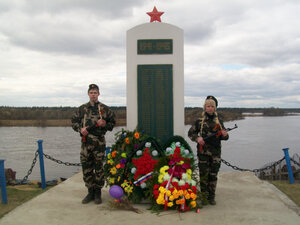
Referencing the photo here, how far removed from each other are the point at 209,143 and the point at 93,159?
195 cm

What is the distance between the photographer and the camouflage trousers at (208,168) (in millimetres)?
4418

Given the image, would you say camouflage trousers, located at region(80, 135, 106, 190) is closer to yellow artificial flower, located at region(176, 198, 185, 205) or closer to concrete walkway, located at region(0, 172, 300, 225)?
concrete walkway, located at region(0, 172, 300, 225)

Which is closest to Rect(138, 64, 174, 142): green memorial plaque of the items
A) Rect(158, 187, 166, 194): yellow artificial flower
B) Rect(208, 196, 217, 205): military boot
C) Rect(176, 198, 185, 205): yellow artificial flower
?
Rect(208, 196, 217, 205): military boot

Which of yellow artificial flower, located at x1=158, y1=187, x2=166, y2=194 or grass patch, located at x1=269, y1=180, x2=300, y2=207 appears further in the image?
grass patch, located at x1=269, y1=180, x2=300, y2=207

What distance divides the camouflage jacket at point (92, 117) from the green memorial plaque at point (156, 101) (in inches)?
40.1

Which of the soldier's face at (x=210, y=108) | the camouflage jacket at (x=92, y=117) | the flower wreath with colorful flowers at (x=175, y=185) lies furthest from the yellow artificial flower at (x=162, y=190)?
the soldier's face at (x=210, y=108)

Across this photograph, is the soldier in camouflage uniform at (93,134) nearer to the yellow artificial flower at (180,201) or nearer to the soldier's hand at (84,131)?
the soldier's hand at (84,131)

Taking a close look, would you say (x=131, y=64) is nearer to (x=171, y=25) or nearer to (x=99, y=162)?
(x=171, y=25)

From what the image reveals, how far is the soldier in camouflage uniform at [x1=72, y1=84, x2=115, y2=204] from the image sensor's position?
450 cm

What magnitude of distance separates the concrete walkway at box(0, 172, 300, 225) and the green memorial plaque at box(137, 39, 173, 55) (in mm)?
2931

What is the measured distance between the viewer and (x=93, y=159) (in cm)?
462

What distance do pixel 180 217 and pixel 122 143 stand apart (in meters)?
1.70

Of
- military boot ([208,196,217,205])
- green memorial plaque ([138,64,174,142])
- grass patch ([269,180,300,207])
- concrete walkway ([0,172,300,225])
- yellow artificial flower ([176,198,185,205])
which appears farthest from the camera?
green memorial plaque ([138,64,174,142])

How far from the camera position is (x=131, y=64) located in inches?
219
